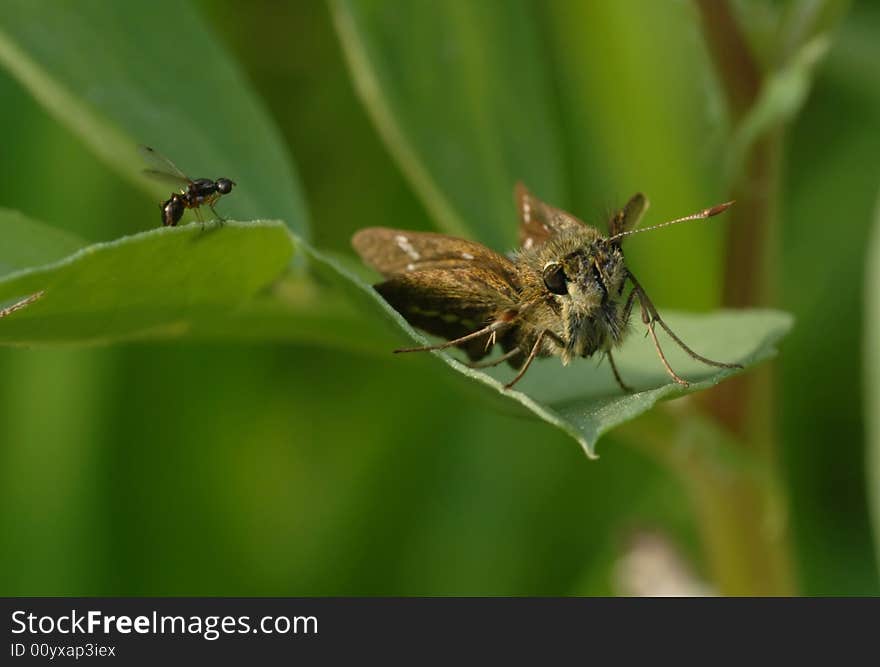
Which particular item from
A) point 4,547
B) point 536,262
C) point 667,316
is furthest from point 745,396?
point 4,547

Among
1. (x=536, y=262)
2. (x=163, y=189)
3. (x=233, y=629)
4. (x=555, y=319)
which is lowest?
(x=233, y=629)

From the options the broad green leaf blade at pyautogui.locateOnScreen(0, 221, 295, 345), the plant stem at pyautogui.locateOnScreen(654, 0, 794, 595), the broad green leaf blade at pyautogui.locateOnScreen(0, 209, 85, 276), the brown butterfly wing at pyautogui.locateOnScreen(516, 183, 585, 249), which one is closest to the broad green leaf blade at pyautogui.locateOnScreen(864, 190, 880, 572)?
the plant stem at pyautogui.locateOnScreen(654, 0, 794, 595)

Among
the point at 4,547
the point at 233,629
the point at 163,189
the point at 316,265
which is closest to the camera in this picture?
the point at 316,265

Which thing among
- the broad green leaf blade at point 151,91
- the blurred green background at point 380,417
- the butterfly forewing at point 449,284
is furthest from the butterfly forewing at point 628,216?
the blurred green background at point 380,417

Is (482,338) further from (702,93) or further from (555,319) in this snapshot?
(702,93)

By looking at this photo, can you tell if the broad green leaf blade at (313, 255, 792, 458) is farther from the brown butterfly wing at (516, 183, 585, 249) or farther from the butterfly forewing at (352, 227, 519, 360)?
Result: the brown butterfly wing at (516, 183, 585, 249)

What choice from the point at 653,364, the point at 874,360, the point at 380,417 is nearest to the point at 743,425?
the point at 874,360

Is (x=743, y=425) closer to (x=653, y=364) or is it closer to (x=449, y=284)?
(x=653, y=364)
